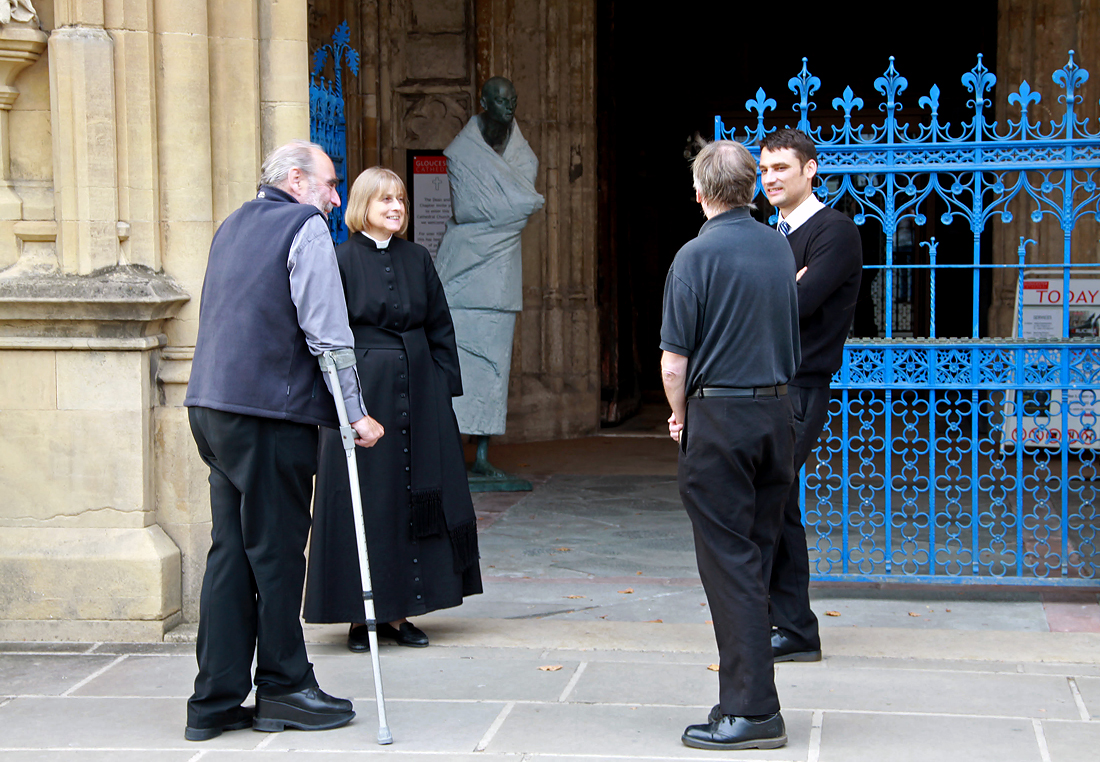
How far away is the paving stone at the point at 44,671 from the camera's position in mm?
4641

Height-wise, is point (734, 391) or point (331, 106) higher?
point (331, 106)

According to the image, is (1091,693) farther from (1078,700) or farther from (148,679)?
(148,679)

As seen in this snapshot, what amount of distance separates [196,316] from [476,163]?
11.3ft

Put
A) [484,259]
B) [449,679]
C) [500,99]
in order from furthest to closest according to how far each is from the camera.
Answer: [484,259] < [500,99] < [449,679]

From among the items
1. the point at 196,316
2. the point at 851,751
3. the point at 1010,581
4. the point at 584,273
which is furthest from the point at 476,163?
the point at 851,751

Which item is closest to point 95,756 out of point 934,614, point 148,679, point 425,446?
point 148,679

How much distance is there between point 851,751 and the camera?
3.88 m

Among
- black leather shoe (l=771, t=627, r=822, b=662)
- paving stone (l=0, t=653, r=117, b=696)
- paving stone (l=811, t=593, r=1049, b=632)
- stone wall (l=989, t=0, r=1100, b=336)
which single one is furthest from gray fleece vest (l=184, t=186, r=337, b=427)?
stone wall (l=989, t=0, r=1100, b=336)

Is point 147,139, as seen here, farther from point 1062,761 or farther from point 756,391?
point 1062,761

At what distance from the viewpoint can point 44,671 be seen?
486cm

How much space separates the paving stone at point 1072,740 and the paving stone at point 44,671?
123 inches

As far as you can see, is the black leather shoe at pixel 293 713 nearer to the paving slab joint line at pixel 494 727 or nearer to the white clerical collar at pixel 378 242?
the paving slab joint line at pixel 494 727

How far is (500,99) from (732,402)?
4849 mm

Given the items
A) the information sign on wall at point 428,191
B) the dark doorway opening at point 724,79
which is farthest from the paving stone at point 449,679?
the dark doorway opening at point 724,79
